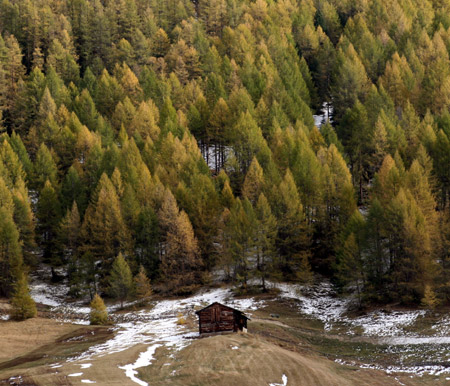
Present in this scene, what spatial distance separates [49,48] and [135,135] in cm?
5016

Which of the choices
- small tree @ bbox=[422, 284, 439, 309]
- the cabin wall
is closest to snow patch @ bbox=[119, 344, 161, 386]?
the cabin wall

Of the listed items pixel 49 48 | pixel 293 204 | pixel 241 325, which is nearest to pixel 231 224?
pixel 293 204

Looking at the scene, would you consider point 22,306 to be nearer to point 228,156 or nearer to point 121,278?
point 121,278

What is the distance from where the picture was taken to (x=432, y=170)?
81.4 m

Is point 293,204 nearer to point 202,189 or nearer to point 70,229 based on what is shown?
point 202,189

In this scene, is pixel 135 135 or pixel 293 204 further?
pixel 135 135

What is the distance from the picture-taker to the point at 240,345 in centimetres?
4981

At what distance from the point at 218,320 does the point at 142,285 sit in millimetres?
19861

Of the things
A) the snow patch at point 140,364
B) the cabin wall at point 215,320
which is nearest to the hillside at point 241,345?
the snow patch at point 140,364

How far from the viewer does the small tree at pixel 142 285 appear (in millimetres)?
74188

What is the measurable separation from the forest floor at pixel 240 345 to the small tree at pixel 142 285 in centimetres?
138

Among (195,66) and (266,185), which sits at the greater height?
(195,66)

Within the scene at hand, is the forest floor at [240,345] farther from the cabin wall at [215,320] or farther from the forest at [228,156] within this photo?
the forest at [228,156]

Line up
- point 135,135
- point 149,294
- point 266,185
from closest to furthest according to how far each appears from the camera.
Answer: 1. point 149,294
2. point 266,185
3. point 135,135
